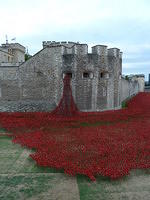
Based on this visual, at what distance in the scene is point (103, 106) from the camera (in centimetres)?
2058

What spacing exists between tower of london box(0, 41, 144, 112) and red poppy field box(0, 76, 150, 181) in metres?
3.50

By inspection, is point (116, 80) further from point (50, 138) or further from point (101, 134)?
point (50, 138)

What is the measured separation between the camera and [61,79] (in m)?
19.7

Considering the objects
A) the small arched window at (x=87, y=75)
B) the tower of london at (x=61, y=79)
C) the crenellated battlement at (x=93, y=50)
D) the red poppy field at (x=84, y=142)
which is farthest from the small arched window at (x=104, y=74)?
the red poppy field at (x=84, y=142)

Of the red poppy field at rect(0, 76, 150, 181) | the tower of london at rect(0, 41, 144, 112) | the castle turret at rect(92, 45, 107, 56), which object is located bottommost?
the red poppy field at rect(0, 76, 150, 181)

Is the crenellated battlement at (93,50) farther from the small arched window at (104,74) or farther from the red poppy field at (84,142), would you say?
the red poppy field at (84,142)

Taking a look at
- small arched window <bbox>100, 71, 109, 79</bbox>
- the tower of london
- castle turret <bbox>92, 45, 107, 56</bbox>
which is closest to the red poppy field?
the tower of london

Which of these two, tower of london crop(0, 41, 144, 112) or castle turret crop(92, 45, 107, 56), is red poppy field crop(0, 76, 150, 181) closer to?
tower of london crop(0, 41, 144, 112)

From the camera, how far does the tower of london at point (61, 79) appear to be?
19.4 m

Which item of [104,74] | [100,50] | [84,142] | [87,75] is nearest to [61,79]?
[87,75]

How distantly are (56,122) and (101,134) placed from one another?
3913 millimetres

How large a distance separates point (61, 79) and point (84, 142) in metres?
10.4

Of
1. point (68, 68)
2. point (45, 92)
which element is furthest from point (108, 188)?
point (45, 92)

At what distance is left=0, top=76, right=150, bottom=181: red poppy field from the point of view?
7297 mm
